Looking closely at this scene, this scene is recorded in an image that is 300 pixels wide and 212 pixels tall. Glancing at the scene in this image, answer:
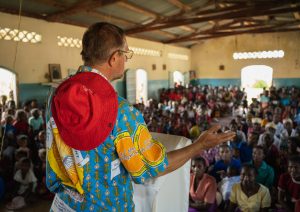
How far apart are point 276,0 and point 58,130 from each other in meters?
7.23

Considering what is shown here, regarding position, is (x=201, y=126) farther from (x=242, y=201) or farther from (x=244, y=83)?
(x=244, y=83)

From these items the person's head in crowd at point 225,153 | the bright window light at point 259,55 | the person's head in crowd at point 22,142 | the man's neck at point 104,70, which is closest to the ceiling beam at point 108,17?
the person's head in crowd at point 22,142

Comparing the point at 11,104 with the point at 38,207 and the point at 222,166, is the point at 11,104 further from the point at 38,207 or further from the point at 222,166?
the point at 222,166

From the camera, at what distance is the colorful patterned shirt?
32.1 inches

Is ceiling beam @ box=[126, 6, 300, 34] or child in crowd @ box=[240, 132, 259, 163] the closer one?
child in crowd @ box=[240, 132, 259, 163]

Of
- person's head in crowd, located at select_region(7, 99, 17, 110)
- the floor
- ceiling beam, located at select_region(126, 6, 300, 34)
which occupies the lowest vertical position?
the floor

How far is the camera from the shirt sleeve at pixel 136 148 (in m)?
0.81

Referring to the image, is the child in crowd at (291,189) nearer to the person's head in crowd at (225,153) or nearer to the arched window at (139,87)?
the person's head in crowd at (225,153)

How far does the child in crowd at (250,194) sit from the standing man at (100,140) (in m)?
1.85

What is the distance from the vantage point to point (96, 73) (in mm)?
846

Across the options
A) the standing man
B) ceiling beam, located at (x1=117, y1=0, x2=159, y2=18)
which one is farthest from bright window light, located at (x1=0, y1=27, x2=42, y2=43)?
the standing man

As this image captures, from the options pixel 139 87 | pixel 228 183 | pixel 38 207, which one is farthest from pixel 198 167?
pixel 139 87

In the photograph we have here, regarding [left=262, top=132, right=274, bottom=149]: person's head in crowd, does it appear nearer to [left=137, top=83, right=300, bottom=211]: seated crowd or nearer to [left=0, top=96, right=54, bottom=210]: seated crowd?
[left=137, top=83, right=300, bottom=211]: seated crowd

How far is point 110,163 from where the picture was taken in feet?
2.77
